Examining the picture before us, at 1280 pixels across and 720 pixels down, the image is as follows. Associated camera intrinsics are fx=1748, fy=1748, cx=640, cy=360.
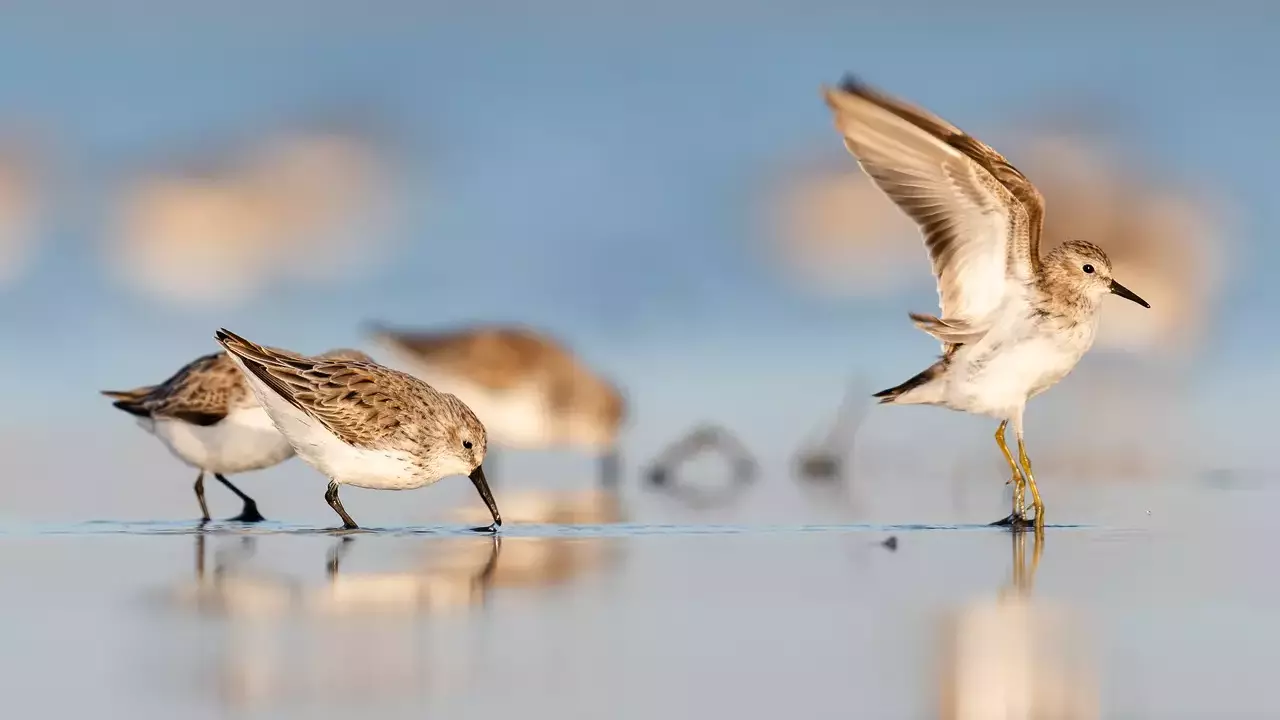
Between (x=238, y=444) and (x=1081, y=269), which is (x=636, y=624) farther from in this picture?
(x=238, y=444)

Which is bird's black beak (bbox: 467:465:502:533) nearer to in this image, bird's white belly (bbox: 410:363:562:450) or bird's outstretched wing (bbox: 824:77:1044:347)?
bird's outstretched wing (bbox: 824:77:1044:347)

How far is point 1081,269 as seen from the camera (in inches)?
325

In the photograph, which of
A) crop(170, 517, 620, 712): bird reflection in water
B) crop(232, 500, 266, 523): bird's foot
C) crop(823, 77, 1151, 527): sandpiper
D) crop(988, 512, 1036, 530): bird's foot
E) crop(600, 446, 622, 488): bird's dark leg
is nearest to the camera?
crop(170, 517, 620, 712): bird reflection in water

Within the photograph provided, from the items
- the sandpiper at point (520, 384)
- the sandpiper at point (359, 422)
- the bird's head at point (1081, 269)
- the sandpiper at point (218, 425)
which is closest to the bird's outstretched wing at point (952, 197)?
the bird's head at point (1081, 269)

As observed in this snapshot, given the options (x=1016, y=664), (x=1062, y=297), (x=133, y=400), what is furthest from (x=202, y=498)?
(x=1016, y=664)

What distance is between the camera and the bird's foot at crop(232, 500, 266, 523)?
329 inches

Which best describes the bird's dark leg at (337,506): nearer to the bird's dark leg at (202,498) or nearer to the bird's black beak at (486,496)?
the bird's black beak at (486,496)

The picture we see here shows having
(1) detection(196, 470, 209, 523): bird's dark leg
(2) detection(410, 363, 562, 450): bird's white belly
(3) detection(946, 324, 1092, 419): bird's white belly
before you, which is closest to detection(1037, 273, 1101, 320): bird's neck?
(3) detection(946, 324, 1092, 419): bird's white belly

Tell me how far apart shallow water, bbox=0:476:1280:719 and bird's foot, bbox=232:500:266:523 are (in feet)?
2.55

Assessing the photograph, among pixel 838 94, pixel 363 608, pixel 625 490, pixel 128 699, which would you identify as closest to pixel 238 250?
pixel 625 490

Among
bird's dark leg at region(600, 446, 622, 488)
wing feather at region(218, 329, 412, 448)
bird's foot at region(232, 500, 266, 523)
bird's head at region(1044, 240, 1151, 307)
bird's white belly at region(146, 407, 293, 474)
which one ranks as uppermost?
bird's head at region(1044, 240, 1151, 307)

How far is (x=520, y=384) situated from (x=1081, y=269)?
18.9 ft

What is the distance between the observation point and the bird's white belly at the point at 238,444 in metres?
8.88

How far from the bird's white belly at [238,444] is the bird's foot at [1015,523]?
11.7 ft
